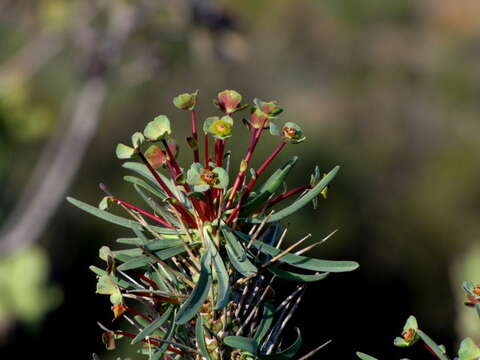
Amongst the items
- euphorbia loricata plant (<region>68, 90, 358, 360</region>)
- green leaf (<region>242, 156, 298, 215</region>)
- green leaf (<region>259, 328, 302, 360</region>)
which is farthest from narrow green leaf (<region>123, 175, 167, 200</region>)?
green leaf (<region>259, 328, 302, 360</region>)

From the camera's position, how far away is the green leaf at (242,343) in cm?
Answer: 64

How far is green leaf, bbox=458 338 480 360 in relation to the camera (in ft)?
2.00

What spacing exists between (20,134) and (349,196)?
23.8 feet

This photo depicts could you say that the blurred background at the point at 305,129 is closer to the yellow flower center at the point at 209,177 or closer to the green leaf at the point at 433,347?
the green leaf at the point at 433,347

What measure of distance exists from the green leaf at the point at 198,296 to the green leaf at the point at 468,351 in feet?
0.80

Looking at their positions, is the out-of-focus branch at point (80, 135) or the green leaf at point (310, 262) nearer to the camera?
the green leaf at point (310, 262)

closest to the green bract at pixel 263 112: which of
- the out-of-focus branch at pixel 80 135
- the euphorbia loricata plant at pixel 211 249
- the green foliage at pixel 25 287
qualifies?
Answer: the euphorbia loricata plant at pixel 211 249

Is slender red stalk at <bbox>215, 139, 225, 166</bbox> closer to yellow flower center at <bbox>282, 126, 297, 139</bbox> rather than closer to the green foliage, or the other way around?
yellow flower center at <bbox>282, 126, 297, 139</bbox>

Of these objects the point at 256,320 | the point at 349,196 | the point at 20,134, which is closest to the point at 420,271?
the point at 349,196

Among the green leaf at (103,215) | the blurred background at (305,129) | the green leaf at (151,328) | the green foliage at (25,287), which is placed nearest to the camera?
the green leaf at (151,328)

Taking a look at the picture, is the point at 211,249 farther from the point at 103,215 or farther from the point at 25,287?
the point at 25,287

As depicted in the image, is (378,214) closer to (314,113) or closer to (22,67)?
(314,113)

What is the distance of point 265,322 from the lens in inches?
28.5

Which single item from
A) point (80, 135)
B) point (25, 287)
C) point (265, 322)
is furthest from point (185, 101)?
point (80, 135)
